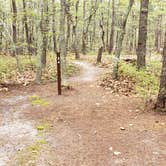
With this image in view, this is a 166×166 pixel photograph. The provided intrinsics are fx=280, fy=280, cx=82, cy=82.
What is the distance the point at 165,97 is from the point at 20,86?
5.99 meters

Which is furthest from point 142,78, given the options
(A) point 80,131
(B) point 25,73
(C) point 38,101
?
(B) point 25,73

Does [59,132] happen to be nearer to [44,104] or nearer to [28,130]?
[28,130]

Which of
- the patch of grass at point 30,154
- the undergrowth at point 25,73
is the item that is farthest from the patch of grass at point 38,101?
the patch of grass at point 30,154

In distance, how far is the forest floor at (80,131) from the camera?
16.3ft

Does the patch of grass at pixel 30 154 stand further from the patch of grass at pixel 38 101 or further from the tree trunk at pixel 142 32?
the tree trunk at pixel 142 32

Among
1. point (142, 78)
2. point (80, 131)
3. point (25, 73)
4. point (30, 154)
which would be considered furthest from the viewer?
point (25, 73)

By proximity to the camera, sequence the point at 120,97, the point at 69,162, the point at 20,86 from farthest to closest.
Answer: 1. the point at 20,86
2. the point at 120,97
3. the point at 69,162

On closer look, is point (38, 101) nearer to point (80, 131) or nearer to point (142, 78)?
point (80, 131)

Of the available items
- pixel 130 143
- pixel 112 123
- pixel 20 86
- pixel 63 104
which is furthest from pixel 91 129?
pixel 20 86

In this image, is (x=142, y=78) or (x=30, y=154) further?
(x=142, y=78)

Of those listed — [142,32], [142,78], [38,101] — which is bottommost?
[38,101]

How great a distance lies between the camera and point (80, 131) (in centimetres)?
624

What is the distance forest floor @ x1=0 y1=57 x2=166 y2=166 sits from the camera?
498 centimetres

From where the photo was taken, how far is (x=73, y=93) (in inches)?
377
